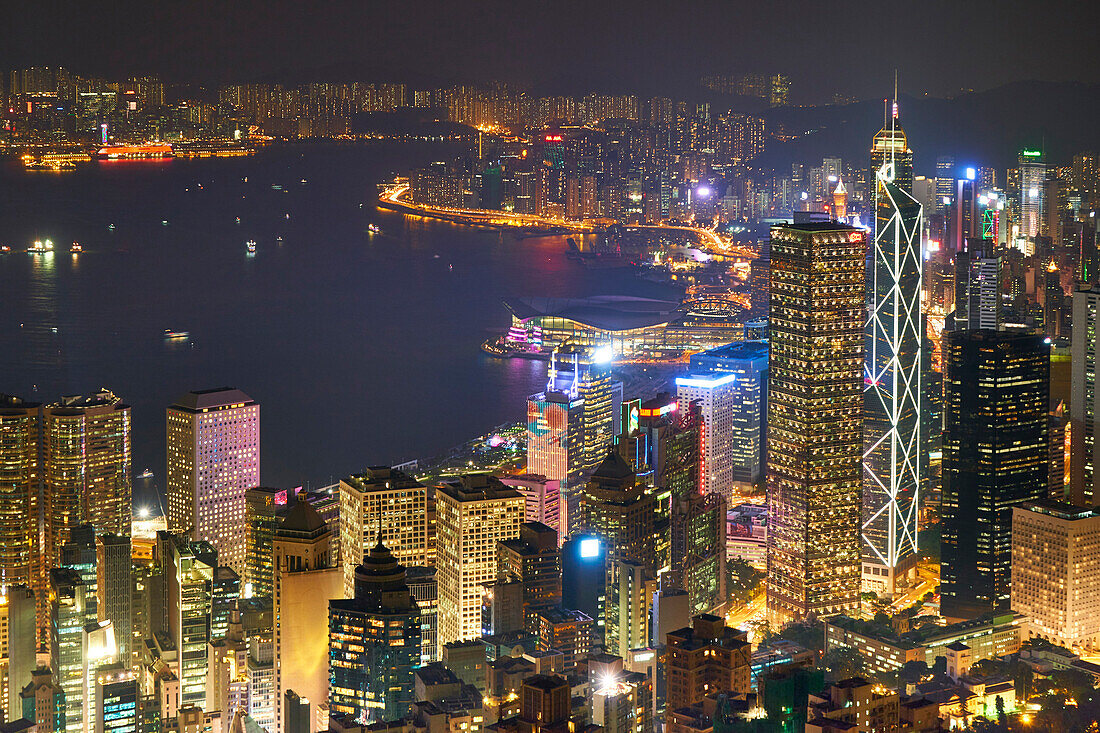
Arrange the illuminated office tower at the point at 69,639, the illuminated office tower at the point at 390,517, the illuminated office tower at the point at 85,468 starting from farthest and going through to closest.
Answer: the illuminated office tower at the point at 85,468
the illuminated office tower at the point at 390,517
the illuminated office tower at the point at 69,639

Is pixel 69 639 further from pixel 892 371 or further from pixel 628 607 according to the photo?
pixel 892 371

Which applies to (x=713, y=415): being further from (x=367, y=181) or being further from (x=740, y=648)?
(x=367, y=181)

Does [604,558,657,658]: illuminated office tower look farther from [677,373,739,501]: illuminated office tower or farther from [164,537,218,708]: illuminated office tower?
[677,373,739,501]: illuminated office tower

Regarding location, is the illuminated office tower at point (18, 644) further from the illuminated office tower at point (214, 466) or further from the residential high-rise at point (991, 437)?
the residential high-rise at point (991, 437)

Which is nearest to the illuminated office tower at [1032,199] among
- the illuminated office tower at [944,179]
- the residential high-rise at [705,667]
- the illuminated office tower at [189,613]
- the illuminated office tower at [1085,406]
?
the illuminated office tower at [944,179]

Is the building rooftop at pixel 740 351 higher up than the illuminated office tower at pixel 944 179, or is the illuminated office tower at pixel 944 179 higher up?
the illuminated office tower at pixel 944 179

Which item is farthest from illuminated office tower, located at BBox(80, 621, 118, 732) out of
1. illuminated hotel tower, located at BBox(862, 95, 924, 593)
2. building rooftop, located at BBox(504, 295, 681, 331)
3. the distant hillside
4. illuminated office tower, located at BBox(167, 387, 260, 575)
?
building rooftop, located at BBox(504, 295, 681, 331)
